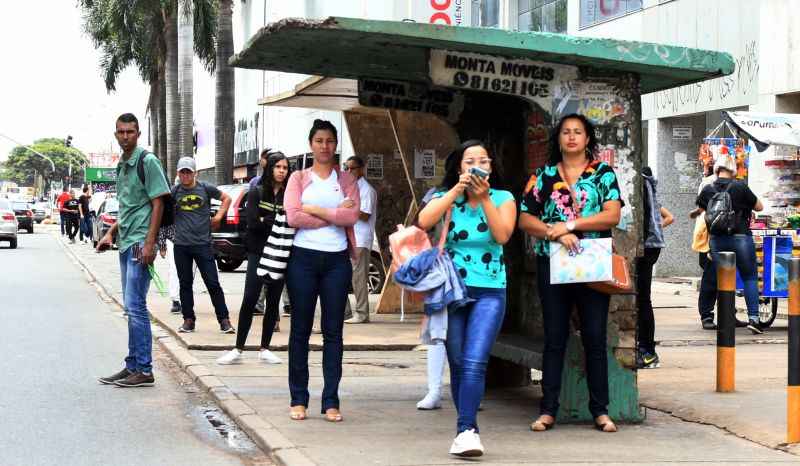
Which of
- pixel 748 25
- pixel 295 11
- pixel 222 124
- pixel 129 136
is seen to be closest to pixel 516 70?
pixel 129 136

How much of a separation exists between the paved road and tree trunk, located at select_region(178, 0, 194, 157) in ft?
79.0

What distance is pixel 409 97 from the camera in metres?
9.42

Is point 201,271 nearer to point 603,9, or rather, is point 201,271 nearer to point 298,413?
point 298,413

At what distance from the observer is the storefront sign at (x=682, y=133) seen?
74.4ft

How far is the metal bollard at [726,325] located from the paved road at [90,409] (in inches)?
144

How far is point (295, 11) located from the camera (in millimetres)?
45844

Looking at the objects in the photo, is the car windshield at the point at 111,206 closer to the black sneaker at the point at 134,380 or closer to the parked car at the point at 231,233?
the parked car at the point at 231,233

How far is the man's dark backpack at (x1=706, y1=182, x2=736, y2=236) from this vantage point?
13.8m

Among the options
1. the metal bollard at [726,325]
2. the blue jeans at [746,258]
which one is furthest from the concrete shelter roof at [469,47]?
the blue jeans at [746,258]

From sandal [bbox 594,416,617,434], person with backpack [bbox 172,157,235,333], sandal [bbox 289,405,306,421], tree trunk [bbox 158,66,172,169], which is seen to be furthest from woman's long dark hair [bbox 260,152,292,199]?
tree trunk [bbox 158,66,172,169]

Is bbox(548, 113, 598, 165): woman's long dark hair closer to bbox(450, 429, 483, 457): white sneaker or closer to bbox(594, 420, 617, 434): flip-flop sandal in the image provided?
bbox(594, 420, 617, 434): flip-flop sandal

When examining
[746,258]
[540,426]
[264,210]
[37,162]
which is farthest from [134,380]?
[37,162]

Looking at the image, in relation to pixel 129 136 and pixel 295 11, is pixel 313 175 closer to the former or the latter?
pixel 129 136

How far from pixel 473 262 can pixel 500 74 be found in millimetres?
1574
